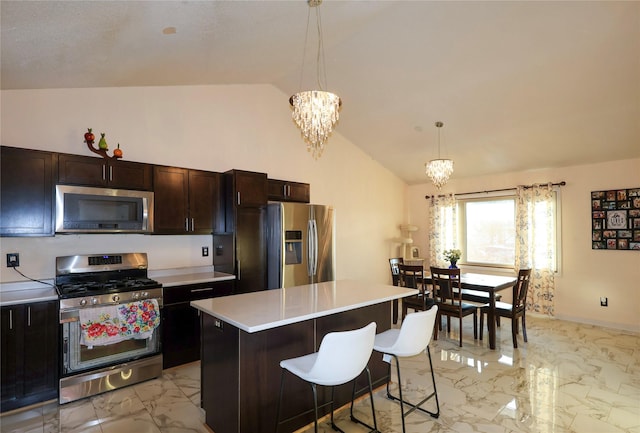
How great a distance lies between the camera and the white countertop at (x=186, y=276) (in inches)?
137

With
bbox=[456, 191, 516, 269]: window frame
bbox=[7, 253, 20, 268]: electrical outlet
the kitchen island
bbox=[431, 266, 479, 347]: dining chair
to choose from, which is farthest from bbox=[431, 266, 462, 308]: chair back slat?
bbox=[7, 253, 20, 268]: electrical outlet

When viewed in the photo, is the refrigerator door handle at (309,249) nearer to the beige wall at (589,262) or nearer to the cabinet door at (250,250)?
the cabinet door at (250,250)

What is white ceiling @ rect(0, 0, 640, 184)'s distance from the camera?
225 cm

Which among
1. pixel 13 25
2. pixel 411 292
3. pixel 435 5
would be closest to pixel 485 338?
pixel 411 292

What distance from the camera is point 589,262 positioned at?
4.95 meters

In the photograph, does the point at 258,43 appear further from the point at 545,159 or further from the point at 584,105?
the point at 545,159

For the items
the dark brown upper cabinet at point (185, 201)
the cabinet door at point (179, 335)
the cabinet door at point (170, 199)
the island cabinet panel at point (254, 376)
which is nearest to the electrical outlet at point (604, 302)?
the island cabinet panel at point (254, 376)

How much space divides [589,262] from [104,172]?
6.39 m

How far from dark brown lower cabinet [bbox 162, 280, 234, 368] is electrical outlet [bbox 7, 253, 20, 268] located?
1.26 meters

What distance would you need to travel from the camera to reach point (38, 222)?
2832 millimetres

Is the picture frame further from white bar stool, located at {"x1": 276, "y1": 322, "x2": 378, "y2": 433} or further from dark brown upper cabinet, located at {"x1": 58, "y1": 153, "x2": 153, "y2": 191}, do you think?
dark brown upper cabinet, located at {"x1": 58, "y1": 153, "x2": 153, "y2": 191}

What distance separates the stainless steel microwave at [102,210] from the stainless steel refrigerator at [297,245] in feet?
4.66

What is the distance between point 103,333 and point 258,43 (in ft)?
9.52

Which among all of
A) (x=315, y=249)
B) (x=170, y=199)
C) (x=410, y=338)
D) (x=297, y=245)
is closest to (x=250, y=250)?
(x=297, y=245)
